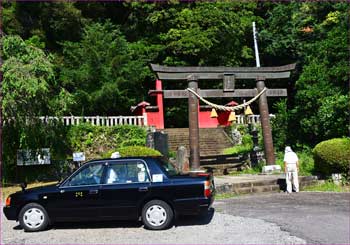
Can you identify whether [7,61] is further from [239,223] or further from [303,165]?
[303,165]

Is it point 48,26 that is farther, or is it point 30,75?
point 48,26

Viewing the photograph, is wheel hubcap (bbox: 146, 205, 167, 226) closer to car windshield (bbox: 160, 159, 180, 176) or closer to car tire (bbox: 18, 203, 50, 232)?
car windshield (bbox: 160, 159, 180, 176)

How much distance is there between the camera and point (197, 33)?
30.8 meters

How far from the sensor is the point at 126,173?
28.8 ft

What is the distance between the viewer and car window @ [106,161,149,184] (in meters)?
8.68

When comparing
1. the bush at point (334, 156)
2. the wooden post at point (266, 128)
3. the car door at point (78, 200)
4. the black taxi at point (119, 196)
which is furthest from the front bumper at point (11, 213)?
the wooden post at point (266, 128)

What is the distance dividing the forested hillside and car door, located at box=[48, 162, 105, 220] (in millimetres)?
9700

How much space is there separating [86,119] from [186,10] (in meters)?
12.6

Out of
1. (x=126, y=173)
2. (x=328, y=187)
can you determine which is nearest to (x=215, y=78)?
(x=328, y=187)

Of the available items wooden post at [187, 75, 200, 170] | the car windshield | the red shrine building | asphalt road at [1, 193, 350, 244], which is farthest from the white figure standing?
the red shrine building

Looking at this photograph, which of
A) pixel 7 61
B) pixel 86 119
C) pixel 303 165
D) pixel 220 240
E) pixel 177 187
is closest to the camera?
pixel 220 240

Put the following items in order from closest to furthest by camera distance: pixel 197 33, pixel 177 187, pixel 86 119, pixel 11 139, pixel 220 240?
pixel 220 240 < pixel 177 187 < pixel 11 139 < pixel 86 119 < pixel 197 33

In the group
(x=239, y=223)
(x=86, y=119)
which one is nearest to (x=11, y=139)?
(x=86, y=119)

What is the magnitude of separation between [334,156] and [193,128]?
17.5 ft
